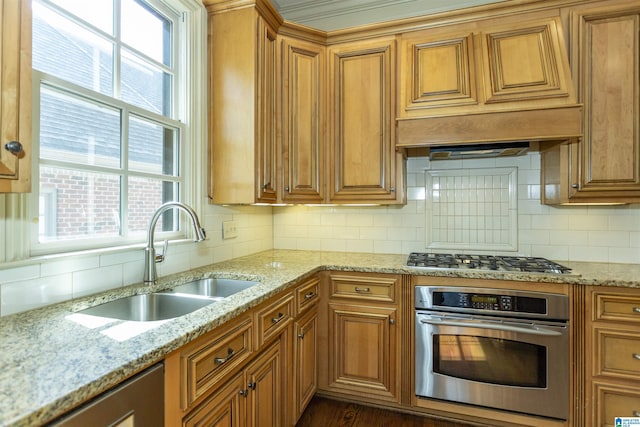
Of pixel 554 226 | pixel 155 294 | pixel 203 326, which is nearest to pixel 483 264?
pixel 554 226

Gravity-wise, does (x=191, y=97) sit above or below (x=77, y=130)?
above

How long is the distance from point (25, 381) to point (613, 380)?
7.80ft

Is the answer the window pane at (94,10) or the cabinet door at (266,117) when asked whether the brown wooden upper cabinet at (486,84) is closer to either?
the cabinet door at (266,117)

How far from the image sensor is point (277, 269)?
1871 mm

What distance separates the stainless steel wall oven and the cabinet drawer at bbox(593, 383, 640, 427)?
0.46ft

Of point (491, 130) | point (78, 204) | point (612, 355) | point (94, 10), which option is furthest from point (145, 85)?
point (612, 355)

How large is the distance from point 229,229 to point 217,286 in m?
0.53

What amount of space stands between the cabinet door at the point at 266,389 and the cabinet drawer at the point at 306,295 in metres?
0.26

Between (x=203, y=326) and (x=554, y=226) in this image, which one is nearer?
(x=203, y=326)

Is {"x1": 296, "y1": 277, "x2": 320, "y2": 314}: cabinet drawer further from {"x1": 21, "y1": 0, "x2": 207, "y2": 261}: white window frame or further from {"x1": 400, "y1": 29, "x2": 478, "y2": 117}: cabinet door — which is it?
{"x1": 400, "y1": 29, "x2": 478, "y2": 117}: cabinet door

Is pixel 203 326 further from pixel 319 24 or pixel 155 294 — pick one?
pixel 319 24

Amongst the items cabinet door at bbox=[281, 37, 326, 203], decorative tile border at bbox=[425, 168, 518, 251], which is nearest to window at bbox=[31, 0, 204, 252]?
cabinet door at bbox=[281, 37, 326, 203]

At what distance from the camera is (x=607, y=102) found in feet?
6.04

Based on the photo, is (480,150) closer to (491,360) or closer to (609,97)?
(609,97)
